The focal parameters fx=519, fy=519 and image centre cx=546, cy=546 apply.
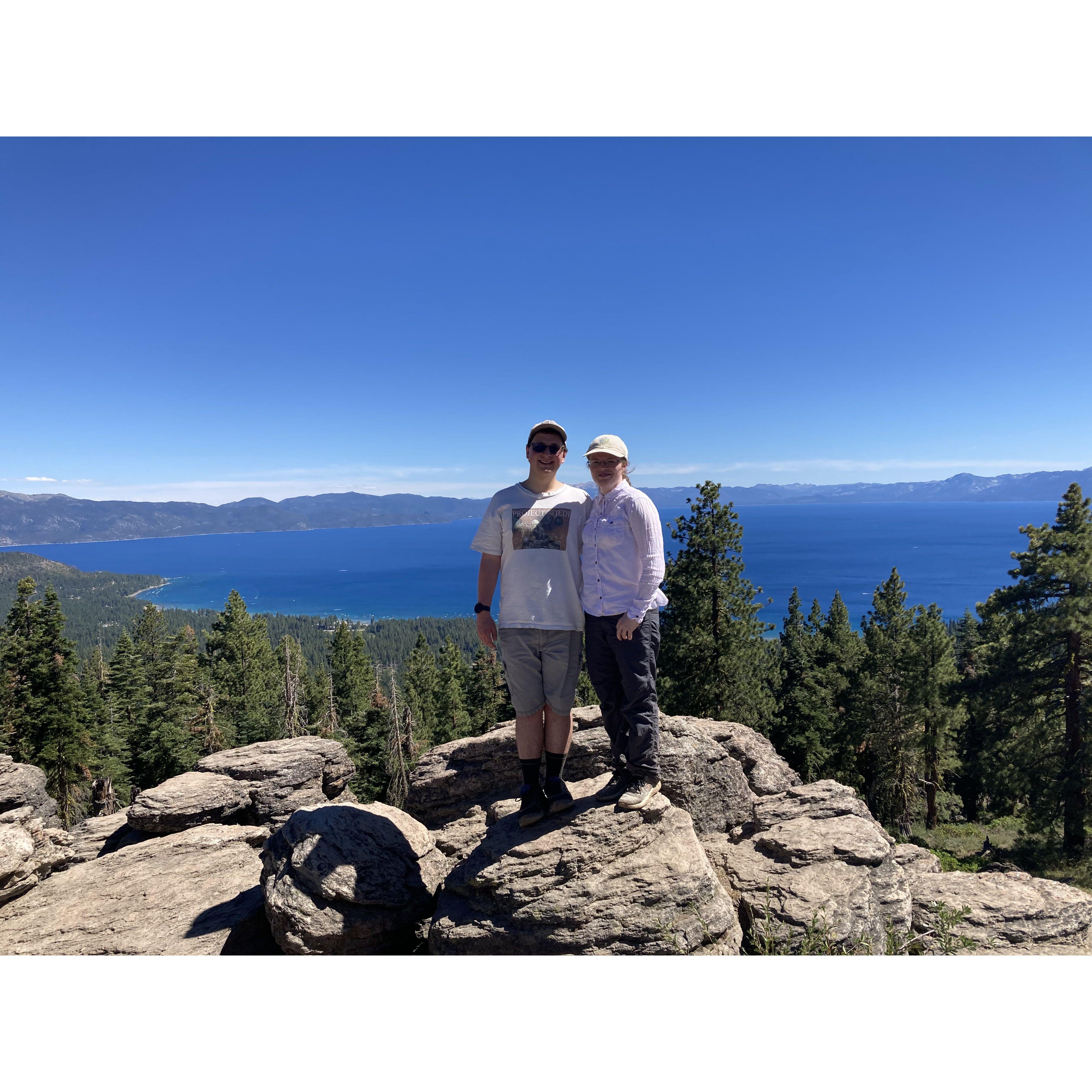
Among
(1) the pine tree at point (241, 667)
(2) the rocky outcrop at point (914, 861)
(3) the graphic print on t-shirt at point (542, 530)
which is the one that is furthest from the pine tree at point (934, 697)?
(1) the pine tree at point (241, 667)

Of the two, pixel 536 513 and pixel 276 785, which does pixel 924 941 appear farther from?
pixel 276 785

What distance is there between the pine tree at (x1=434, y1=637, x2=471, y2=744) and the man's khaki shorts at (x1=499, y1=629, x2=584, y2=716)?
29626mm

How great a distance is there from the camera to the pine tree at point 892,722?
2272cm

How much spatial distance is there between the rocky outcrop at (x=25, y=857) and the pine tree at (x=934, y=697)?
2616 cm

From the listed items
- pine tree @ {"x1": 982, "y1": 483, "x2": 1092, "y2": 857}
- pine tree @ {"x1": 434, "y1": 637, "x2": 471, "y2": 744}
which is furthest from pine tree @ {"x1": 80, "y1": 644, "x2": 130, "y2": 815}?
pine tree @ {"x1": 982, "y1": 483, "x2": 1092, "y2": 857}

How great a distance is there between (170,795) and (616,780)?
37.3 feet

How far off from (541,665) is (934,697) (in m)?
→ 23.7

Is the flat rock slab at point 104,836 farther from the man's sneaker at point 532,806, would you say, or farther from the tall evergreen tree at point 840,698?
the tall evergreen tree at point 840,698

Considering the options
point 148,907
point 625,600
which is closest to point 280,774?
point 148,907

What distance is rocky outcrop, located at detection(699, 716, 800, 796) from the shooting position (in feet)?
27.9

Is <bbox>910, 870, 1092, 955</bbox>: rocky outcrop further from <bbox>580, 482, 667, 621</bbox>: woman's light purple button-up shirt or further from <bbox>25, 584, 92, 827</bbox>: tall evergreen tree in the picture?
<bbox>25, 584, 92, 827</bbox>: tall evergreen tree

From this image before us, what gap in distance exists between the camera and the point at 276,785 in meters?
12.9

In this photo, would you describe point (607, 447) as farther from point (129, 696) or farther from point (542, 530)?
point (129, 696)

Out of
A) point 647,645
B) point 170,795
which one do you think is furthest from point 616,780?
point 170,795
